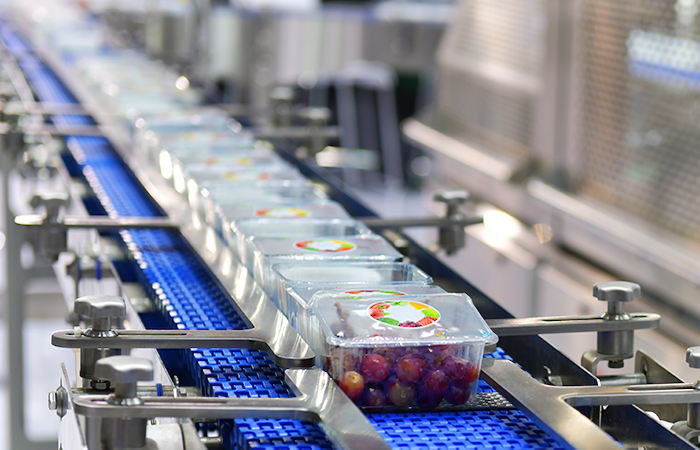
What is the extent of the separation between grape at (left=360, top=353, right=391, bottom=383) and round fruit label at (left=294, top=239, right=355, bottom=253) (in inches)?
14.4

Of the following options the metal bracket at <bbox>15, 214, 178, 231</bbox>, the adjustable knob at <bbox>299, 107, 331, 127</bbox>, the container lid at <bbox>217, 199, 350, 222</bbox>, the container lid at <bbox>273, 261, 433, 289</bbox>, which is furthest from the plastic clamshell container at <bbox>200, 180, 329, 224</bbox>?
the adjustable knob at <bbox>299, 107, 331, 127</bbox>

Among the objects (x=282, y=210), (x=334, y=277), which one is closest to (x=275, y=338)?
(x=334, y=277)

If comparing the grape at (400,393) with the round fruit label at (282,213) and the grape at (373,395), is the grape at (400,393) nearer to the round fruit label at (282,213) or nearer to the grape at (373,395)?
the grape at (373,395)

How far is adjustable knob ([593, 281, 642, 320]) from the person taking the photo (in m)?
1.20

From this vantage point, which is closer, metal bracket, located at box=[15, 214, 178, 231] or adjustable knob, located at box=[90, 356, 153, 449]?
adjustable knob, located at box=[90, 356, 153, 449]

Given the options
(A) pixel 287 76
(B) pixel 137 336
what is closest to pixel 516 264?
(B) pixel 137 336

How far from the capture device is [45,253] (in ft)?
5.43

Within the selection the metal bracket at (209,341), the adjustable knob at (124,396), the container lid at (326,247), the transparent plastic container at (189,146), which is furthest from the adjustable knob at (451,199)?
the adjustable knob at (124,396)

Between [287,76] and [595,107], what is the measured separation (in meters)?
4.05

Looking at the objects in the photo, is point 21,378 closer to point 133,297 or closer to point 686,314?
point 133,297

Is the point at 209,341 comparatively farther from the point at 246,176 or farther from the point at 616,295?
the point at 246,176

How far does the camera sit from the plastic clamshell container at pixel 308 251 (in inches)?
51.3

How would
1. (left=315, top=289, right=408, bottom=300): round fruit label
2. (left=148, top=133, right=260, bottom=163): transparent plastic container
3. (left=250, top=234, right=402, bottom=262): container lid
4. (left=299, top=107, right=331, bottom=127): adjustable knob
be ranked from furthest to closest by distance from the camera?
1. (left=299, top=107, right=331, bottom=127): adjustable knob
2. (left=148, top=133, right=260, bottom=163): transparent plastic container
3. (left=250, top=234, right=402, bottom=262): container lid
4. (left=315, top=289, right=408, bottom=300): round fruit label

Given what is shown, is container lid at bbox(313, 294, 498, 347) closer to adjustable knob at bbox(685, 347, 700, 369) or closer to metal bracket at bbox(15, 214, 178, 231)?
adjustable knob at bbox(685, 347, 700, 369)
